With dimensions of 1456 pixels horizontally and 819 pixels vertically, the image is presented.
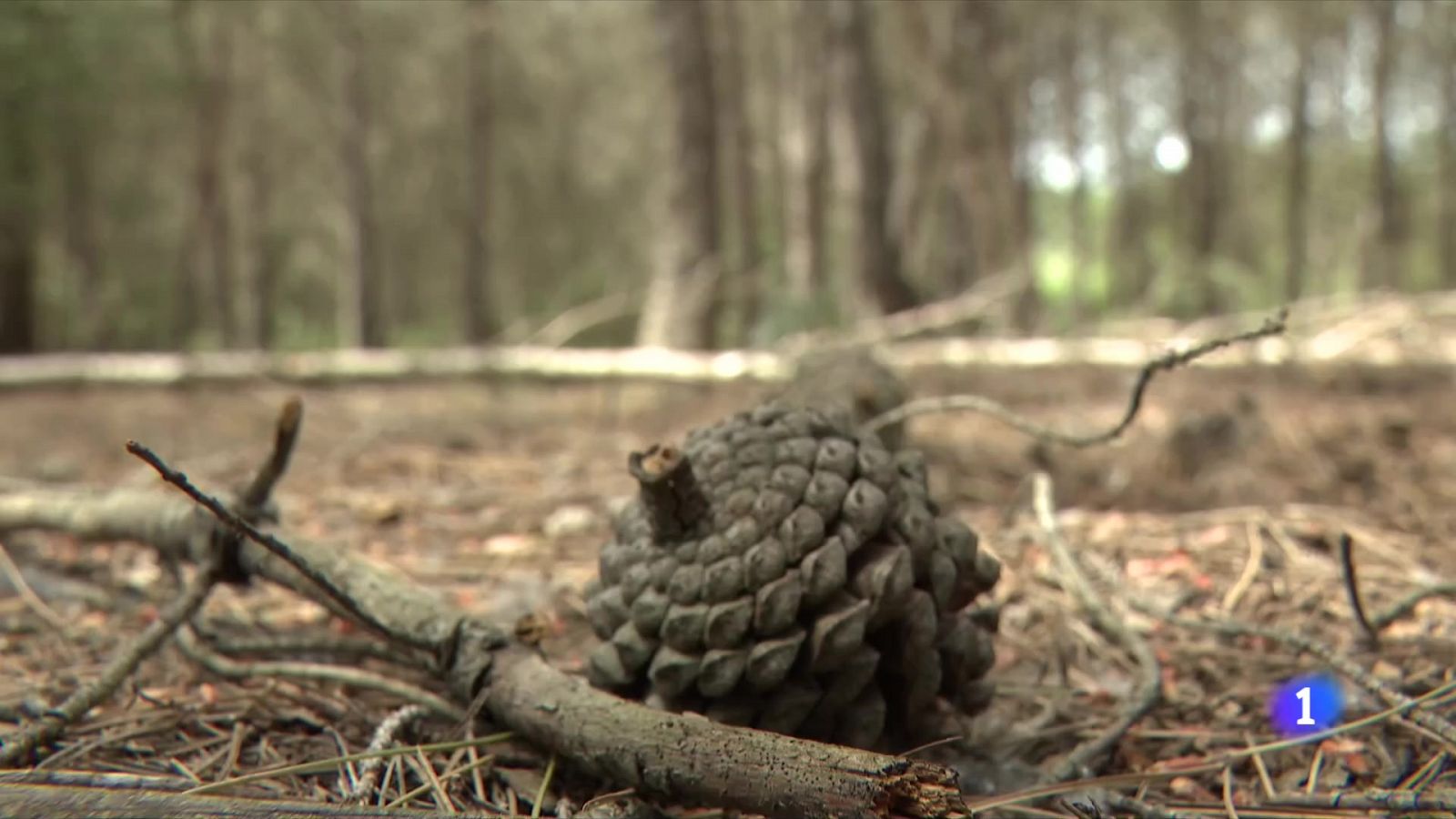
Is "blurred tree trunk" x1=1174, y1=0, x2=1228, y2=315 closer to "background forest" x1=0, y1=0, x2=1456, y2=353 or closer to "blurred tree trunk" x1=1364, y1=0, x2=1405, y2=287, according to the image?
A: "background forest" x1=0, y1=0, x2=1456, y2=353

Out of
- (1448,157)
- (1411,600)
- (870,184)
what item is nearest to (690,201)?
(870,184)

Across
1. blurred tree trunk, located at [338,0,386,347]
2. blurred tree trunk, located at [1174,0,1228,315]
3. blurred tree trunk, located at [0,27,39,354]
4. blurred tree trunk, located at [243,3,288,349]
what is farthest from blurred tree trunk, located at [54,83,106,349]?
blurred tree trunk, located at [1174,0,1228,315]

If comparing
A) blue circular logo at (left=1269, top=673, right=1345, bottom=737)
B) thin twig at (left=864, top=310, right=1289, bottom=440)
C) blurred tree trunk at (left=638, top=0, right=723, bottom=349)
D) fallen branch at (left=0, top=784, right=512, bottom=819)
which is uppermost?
blurred tree trunk at (left=638, top=0, right=723, bottom=349)

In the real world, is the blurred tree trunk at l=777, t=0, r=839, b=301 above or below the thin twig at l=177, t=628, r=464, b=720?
above

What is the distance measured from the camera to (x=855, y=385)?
2623mm

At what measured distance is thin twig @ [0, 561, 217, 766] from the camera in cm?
120

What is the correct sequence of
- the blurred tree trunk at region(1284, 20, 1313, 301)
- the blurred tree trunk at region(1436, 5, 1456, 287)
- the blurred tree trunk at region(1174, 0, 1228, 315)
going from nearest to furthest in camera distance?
the blurred tree trunk at region(1284, 20, 1313, 301) → the blurred tree trunk at region(1174, 0, 1228, 315) → the blurred tree trunk at region(1436, 5, 1456, 287)

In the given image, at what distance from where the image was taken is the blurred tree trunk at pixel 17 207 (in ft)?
36.6

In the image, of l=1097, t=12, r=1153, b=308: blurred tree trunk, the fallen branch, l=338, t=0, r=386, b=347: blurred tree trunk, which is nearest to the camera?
the fallen branch

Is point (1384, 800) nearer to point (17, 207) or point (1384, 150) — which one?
point (17, 207)

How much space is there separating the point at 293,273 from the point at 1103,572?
2387 centimetres

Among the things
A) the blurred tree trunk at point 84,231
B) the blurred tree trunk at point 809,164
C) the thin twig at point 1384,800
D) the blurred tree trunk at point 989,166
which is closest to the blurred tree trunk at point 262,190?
the blurred tree trunk at point 84,231

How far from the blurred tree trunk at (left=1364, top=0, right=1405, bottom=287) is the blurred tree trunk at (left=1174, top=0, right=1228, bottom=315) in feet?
7.22

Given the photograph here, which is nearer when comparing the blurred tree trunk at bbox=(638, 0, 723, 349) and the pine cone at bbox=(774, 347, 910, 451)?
the pine cone at bbox=(774, 347, 910, 451)
